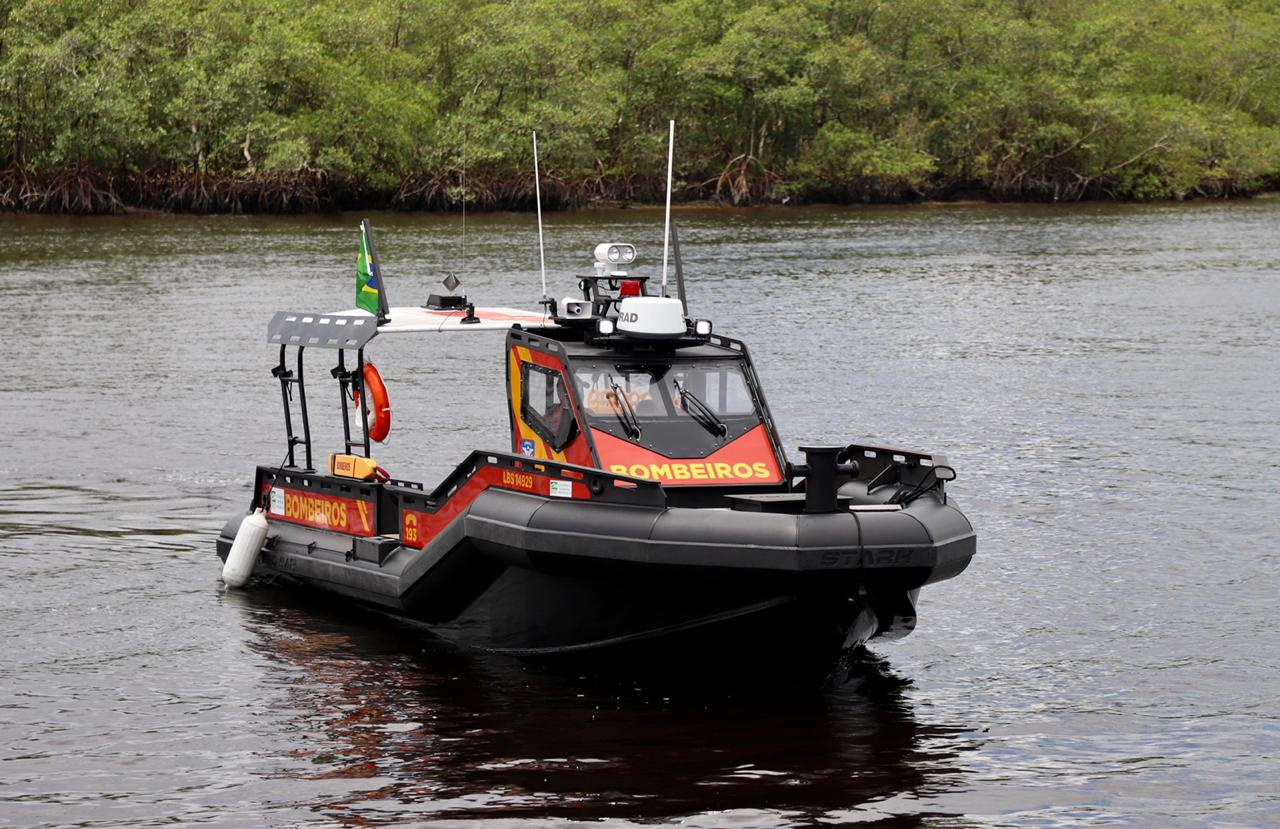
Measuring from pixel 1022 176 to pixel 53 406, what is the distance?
5604 centimetres

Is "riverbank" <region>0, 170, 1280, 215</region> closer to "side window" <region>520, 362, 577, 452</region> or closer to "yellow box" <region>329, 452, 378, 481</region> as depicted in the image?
"yellow box" <region>329, 452, 378, 481</region>

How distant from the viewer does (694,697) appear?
37.0ft

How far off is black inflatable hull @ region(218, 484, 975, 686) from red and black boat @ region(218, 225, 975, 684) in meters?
0.01

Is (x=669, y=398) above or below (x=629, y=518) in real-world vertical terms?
above

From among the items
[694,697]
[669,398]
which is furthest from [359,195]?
[694,697]

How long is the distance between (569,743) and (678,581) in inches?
45.5

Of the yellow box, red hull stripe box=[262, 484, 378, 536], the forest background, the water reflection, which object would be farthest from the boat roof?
the forest background

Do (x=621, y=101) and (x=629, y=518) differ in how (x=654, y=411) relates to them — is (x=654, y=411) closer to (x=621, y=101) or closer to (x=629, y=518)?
(x=629, y=518)

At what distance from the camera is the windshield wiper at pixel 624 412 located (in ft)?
38.3

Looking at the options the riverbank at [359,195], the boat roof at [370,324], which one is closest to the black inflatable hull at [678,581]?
the boat roof at [370,324]

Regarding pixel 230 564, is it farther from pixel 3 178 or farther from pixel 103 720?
pixel 3 178

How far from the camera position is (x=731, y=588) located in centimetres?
1050

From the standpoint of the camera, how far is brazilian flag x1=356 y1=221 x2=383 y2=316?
42.1 ft

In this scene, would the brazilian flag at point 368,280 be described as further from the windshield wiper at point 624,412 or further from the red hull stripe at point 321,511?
the windshield wiper at point 624,412
